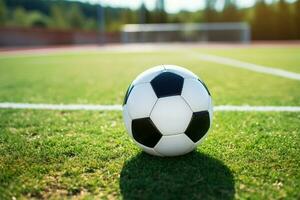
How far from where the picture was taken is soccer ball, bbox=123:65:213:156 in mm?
2936

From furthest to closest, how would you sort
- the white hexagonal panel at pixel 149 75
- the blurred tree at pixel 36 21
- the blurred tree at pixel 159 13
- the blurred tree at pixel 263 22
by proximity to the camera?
the blurred tree at pixel 159 13
the blurred tree at pixel 36 21
the blurred tree at pixel 263 22
the white hexagonal panel at pixel 149 75

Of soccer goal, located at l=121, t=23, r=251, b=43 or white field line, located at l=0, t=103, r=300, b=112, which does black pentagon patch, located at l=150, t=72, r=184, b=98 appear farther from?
soccer goal, located at l=121, t=23, r=251, b=43

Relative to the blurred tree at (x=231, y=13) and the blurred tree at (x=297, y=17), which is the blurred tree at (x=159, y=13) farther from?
the blurred tree at (x=297, y=17)

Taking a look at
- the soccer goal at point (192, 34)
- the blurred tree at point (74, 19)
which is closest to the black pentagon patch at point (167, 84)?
the soccer goal at point (192, 34)

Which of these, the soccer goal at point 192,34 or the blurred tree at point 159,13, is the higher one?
the blurred tree at point 159,13

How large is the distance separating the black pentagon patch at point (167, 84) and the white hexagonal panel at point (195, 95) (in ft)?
0.18

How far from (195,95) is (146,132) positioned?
0.53 metres

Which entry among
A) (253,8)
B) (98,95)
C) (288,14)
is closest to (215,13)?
(253,8)

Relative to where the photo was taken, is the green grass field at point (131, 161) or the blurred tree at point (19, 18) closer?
the green grass field at point (131, 161)

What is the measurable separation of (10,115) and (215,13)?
64.1 metres

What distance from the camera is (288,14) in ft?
182

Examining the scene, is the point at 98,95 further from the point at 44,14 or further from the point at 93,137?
the point at 44,14

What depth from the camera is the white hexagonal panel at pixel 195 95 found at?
3.02m

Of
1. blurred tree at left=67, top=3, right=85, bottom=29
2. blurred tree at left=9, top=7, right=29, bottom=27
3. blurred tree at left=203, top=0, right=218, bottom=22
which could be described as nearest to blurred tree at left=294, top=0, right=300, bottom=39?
blurred tree at left=203, top=0, right=218, bottom=22
